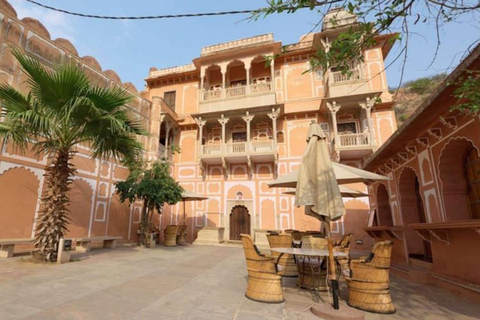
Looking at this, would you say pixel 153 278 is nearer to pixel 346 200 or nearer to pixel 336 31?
pixel 346 200

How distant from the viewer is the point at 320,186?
4.05 meters

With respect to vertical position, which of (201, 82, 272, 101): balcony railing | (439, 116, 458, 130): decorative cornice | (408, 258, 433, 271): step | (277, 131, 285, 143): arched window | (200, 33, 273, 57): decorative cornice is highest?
(200, 33, 273, 57): decorative cornice

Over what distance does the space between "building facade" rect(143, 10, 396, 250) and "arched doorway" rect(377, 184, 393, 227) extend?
389cm

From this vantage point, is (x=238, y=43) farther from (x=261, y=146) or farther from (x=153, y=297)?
(x=153, y=297)

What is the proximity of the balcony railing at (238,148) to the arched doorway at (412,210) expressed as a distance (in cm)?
773

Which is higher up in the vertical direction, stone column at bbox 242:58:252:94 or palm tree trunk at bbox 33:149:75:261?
stone column at bbox 242:58:252:94

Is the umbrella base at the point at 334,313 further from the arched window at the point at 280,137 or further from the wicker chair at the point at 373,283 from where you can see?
the arched window at the point at 280,137

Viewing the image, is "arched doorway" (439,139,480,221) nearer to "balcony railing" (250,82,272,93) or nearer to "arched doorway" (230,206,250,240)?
"arched doorway" (230,206,250,240)

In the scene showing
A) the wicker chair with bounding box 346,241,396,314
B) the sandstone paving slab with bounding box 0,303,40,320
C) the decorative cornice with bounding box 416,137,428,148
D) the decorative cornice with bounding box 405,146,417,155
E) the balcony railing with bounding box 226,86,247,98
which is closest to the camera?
the sandstone paving slab with bounding box 0,303,40,320

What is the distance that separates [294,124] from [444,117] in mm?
10608

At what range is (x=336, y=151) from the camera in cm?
1279

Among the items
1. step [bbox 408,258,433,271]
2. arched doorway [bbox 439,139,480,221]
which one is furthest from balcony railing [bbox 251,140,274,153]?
arched doorway [bbox 439,139,480,221]

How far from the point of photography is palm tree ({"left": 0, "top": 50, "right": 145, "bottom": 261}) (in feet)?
18.4

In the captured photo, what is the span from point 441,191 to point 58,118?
909 cm
